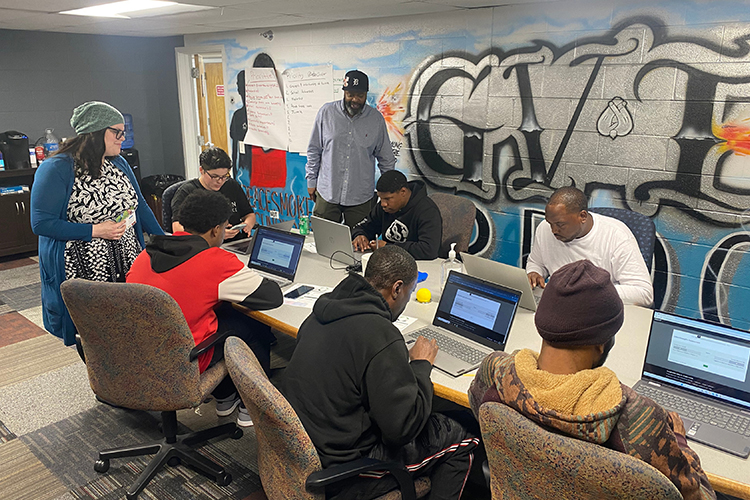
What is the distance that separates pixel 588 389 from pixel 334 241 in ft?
7.24

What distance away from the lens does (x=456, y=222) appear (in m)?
3.65

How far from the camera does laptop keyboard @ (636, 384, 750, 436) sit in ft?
5.50

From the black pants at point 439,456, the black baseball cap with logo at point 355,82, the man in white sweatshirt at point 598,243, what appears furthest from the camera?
the black baseball cap with logo at point 355,82

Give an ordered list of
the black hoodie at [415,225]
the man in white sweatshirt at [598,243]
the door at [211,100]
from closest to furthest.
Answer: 1. the man in white sweatshirt at [598,243]
2. the black hoodie at [415,225]
3. the door at [211,100]

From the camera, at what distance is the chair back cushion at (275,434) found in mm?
1537

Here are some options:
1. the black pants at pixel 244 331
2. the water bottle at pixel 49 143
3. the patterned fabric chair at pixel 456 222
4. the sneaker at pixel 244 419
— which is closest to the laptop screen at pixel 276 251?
the black pants at pixel 244 331

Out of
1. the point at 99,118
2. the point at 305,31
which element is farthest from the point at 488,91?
the point at 99,118

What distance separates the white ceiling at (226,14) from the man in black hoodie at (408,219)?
1.23 meters

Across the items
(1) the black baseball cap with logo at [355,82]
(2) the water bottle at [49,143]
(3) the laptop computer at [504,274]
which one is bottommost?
(3) the laptop computer at [504,274]

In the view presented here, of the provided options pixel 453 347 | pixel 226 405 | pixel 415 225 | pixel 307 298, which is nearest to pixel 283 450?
pixel 453 347

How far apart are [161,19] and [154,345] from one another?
364 centimetres

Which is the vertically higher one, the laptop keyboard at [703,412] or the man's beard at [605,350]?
the man's beard at [605,350]

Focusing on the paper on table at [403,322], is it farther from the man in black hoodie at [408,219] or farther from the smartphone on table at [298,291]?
the man in black hoodie at [408,219]

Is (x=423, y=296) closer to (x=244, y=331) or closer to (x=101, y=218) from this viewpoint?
(x=244, y=331)
